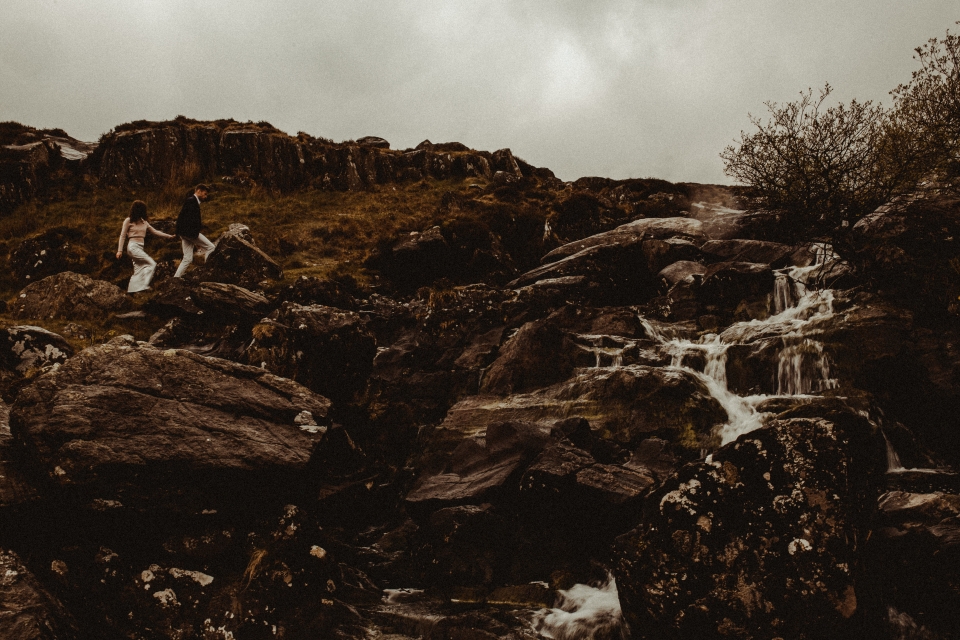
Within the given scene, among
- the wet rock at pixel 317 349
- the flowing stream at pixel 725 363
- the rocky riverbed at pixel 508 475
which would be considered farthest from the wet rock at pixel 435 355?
the flowing stream at pixel 725 363

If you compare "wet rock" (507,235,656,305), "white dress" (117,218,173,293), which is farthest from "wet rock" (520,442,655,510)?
"white dress" (117,218,173,293)

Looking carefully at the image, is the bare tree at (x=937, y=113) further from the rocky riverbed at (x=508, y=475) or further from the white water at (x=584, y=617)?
the white water at (x=584, y=617)

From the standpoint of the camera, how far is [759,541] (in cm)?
664

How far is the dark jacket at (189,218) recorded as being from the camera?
57.8 feet

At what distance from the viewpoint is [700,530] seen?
6914mm

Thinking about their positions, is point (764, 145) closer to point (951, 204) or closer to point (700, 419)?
point (951, 204)

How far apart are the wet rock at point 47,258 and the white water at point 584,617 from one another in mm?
22156

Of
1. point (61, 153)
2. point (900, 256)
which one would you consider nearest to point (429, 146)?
point (61, 153)

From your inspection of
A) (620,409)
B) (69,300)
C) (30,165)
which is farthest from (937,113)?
(30,165)

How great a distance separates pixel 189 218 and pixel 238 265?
3.66 meters

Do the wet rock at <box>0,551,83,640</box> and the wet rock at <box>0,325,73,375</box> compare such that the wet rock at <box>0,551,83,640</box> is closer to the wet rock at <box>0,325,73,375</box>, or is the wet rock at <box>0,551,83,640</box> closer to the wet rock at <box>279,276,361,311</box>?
the wet rock at <box>0,325,73,375</box>

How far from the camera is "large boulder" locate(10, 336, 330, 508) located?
25.7ft

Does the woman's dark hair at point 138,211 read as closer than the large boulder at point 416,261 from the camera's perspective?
Yes

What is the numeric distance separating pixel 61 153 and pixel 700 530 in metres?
40.0
